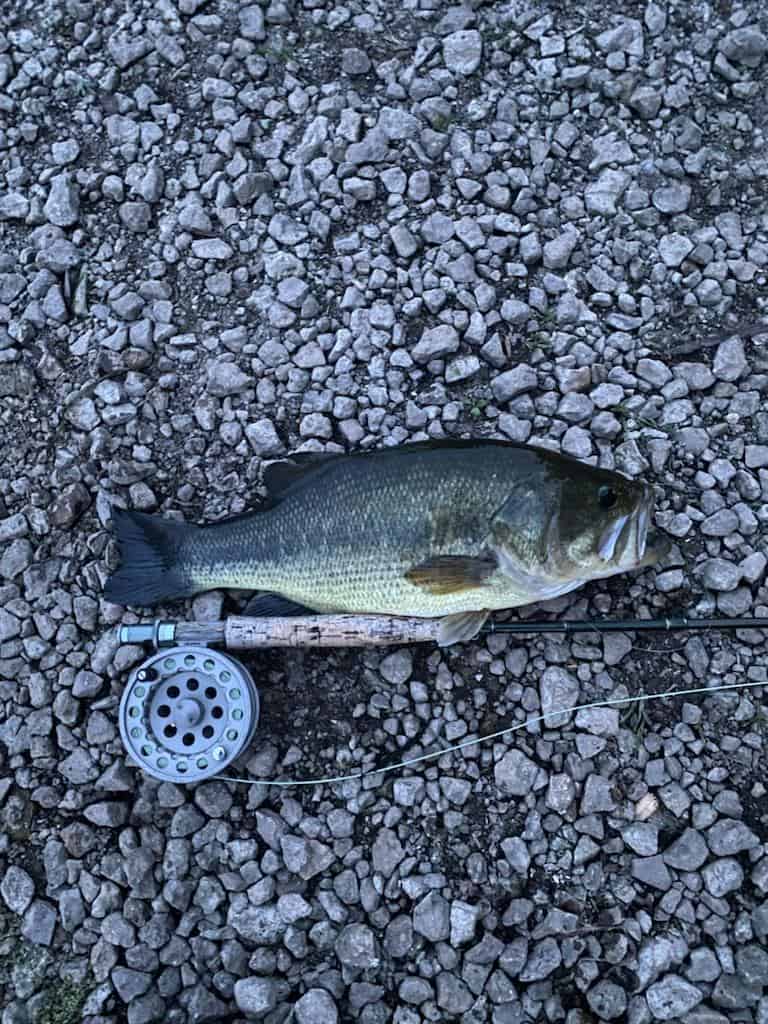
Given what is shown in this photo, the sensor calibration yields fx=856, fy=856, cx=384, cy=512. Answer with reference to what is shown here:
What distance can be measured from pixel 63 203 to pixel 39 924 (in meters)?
3.88

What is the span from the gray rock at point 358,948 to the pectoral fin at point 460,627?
1322mm

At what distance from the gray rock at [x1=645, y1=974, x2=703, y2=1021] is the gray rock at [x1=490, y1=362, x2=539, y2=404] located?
9.22 feet

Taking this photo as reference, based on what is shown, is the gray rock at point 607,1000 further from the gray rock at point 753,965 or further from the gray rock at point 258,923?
the gray rock at point 258,923

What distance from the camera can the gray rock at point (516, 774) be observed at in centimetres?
396

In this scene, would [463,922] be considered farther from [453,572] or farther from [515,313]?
[515,313]

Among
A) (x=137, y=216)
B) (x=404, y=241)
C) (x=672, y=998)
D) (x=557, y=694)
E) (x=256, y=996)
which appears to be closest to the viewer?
(x=672, y=998)

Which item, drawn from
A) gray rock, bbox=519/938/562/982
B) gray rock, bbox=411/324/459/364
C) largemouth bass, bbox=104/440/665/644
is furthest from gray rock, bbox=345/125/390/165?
gray rock, bbox=519/938/562/982

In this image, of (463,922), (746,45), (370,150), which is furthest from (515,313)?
(463,922)

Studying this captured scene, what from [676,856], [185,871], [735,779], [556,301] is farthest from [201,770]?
[556,301]

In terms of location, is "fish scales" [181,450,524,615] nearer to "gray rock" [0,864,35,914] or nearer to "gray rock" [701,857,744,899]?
"gray rock" [701,857,744,899]

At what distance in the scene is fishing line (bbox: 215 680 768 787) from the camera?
404 cm

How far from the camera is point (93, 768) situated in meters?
4.16

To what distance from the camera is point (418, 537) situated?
12.8 ft

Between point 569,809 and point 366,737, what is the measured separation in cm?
100
